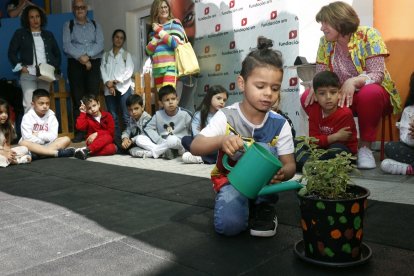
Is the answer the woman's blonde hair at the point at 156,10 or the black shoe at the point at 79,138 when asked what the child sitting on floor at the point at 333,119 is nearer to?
the woman's blonde hair at the point at 156,10

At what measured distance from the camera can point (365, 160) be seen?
10.4ft

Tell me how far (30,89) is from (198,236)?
4026 millimetres

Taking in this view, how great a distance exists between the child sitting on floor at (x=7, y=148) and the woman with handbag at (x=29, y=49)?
846mm

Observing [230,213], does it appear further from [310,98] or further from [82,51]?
[82,51]

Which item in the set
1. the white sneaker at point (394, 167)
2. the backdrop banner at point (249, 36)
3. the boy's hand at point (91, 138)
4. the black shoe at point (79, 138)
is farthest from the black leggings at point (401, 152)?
the black shoe at point (79, 138)

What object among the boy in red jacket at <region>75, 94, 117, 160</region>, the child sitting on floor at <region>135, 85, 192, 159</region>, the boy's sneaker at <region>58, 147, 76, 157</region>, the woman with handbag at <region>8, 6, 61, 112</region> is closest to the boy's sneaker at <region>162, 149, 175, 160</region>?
the child sitting on floor at <region>135, 85, 192, 159</region>

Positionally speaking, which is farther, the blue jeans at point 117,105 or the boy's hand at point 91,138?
the blue jeans at point 117,105

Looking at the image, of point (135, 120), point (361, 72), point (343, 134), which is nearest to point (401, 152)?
point (343, 134)

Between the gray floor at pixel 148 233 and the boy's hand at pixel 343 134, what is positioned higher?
the boy's hand at pixel 343 134

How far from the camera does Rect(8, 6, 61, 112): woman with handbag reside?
5.05m

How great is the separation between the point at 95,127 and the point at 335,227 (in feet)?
12.4

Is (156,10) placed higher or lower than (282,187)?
higher

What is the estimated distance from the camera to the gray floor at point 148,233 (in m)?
1.46

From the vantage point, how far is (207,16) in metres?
5.36
